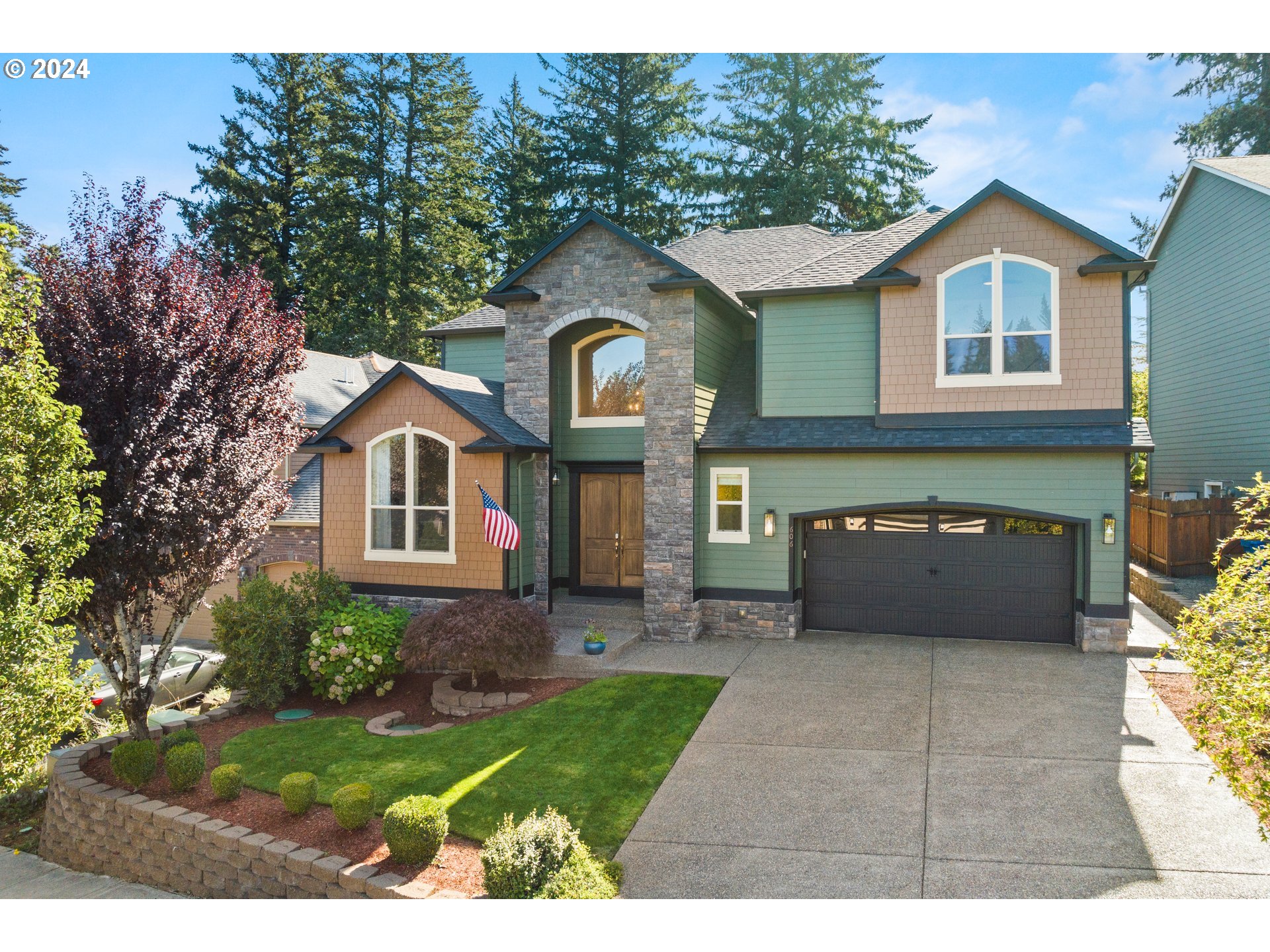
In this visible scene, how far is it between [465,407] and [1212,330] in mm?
16216

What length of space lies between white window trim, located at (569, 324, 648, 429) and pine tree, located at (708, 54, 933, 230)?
648 inches

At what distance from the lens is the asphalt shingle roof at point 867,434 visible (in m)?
10.9

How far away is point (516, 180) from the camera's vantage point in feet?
101

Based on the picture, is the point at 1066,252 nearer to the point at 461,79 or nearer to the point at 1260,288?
the point at 1260,288

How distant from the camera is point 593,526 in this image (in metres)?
14.1

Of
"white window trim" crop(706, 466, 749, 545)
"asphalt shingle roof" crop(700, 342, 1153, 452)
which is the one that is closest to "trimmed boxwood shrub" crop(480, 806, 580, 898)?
"white window trim" crop(706, 466, 749, 545)

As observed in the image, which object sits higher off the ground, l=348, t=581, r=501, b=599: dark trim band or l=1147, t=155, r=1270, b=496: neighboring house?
l=1147, t=155, r=1270, b=496: neighboring house

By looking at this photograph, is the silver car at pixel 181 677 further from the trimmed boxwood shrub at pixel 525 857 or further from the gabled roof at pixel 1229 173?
the gabled roof at pixel 1229 173

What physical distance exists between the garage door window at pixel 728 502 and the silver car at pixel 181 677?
833cm

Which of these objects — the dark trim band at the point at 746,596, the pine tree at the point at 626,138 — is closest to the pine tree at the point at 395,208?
the pine tree at the point at 626,138

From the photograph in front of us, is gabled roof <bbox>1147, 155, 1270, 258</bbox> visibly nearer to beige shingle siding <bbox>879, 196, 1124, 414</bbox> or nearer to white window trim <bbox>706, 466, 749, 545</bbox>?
beige shingle siding <bbox>879, 196, 1124, 414</bbox>

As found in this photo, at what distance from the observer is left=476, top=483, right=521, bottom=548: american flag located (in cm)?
1098
